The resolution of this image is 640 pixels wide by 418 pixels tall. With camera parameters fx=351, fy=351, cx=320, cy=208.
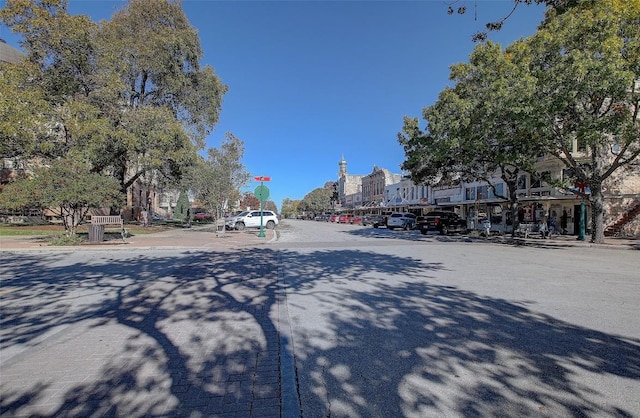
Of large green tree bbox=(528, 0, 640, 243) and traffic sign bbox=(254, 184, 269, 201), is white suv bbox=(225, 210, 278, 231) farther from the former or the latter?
large green tree bbox=(528, 0, 640, 243)

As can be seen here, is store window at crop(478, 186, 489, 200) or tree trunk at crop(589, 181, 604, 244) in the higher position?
store window at crop(478, 186, 489, 200)

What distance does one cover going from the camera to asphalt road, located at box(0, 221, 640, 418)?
306 centimetres

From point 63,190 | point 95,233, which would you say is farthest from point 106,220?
point 63,190

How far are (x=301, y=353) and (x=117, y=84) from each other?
22.3 m

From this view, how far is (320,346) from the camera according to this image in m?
4.32

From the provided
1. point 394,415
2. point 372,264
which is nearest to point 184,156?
point 372,264

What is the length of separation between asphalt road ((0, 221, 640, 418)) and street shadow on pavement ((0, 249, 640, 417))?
0.02 metres

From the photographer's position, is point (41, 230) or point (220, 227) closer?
point (41, 230)

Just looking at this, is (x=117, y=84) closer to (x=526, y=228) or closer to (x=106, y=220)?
(x=106, y=220)

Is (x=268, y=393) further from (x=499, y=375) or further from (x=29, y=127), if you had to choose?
(x=29, y=127)

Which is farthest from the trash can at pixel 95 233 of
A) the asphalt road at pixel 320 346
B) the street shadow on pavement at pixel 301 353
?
the street shadow on pavement at pixel 301 353

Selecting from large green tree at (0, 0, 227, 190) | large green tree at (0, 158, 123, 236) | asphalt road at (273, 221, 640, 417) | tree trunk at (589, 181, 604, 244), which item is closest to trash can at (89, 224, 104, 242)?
large green tree at (0, 158, 123, 236)

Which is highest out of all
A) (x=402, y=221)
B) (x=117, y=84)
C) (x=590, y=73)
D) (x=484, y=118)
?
(x=117, y=84)

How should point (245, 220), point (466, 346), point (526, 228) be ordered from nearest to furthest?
point (466, 346), point (526, 228), point (245, 220)
